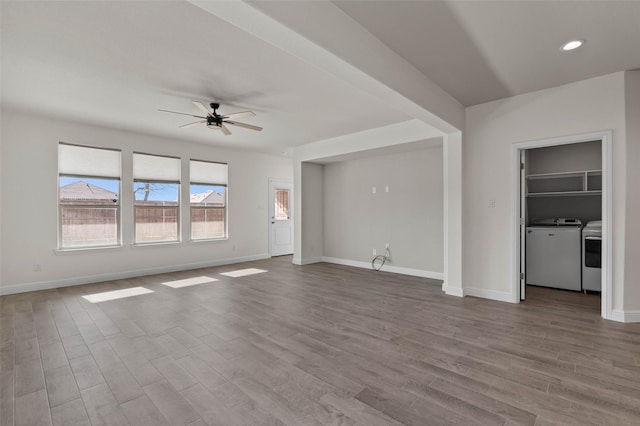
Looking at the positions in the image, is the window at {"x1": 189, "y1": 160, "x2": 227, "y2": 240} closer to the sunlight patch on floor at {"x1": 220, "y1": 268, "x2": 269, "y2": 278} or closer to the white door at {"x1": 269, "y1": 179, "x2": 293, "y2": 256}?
the sunlight patch on floor at {"x1": 220, "y1": 268, "x2": 269, "y2": 278}

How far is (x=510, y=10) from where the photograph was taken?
2.29 m

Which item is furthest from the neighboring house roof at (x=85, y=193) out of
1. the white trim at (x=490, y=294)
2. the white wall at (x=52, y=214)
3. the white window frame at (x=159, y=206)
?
the white trim at (x=490, y=294)

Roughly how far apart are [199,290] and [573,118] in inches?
219

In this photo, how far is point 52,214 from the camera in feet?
16.3

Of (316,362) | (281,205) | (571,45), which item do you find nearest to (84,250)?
(281,205)

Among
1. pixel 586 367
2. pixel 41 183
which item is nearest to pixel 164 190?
pixel 41 183

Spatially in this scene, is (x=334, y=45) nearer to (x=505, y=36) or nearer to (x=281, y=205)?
(x=505, y=36)

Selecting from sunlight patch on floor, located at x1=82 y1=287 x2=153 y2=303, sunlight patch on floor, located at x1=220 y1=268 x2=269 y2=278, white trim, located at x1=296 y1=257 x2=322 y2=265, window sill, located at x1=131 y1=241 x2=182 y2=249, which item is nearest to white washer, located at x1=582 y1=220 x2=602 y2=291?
white trim, located at x1=296 y1=257 x2=322 y2=265

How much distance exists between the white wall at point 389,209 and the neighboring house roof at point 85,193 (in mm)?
4475

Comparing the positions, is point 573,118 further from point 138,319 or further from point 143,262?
point 143,262

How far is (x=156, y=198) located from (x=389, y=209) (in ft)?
15.6

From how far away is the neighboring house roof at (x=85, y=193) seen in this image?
16.9ft

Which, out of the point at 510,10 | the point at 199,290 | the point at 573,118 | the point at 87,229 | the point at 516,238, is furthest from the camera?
the point at 87,229

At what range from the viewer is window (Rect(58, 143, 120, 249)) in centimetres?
511
